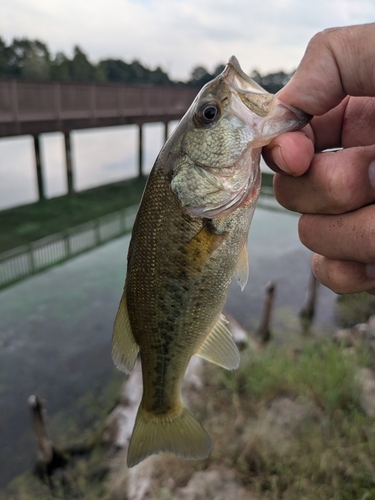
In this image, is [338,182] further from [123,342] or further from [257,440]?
[257,440]

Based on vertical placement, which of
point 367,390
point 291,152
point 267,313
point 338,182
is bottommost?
point 267,313

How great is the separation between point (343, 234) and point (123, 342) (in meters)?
1.13

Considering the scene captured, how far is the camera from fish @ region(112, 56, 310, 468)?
5.12 ft

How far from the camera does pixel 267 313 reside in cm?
724

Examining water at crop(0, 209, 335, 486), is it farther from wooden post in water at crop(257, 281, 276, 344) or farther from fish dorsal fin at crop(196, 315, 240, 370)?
fish dorsal fin at crop(196, 315, 240, 370)

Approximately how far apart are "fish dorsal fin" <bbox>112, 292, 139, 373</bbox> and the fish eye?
87cm

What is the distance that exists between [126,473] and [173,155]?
12.0 ft

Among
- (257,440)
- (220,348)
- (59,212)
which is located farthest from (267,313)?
(59,212)

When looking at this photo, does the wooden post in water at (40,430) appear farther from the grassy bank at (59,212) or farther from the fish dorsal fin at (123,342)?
the grassy bank at (59,212)

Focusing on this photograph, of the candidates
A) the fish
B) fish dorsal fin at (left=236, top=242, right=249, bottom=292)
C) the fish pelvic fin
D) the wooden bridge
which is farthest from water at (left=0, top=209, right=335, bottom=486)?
the wooden bridge

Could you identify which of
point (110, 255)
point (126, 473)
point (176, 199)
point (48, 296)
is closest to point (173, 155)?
point (176, 199)

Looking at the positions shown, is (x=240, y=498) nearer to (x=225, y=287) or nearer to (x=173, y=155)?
(x=225, y=287)

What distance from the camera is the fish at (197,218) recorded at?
1.56 meters

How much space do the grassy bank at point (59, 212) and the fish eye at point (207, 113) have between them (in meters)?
10.2
